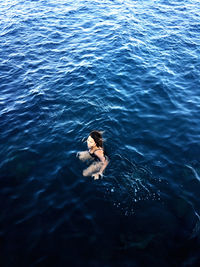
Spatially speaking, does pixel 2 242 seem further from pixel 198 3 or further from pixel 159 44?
pixel 198 3

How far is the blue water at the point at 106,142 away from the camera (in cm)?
→ 884

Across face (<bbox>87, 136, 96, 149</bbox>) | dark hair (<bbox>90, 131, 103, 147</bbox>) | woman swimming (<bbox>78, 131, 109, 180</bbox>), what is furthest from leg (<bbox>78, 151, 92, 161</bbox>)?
dark hair (<bbox>90, 131, 103, 147</bbox>)

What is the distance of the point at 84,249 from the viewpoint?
859 cm

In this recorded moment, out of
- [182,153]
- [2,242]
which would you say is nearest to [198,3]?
[182,153]

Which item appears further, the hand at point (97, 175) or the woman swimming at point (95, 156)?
the woman swimming at point (95, 156)

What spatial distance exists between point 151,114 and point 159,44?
414 inches

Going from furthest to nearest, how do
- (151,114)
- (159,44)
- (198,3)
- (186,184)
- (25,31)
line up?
(198,3) → (25,31) → (159,44) → (151,114) → (186,184)

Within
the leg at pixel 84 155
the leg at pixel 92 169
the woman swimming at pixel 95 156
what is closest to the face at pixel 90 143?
the woman swimming at pixel 95 156

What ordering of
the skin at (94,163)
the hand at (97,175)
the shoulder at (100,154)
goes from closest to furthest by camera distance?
the hand at (97,175)
the skin at (94,163)
the shoulder at (100,154)

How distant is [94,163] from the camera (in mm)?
11703

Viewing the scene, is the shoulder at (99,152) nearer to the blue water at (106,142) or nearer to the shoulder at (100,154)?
the shoulder at (100,154)

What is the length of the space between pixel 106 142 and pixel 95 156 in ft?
4.78

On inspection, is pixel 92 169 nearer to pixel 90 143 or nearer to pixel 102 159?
pixel 102 159

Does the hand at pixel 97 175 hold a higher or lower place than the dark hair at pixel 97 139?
lower
